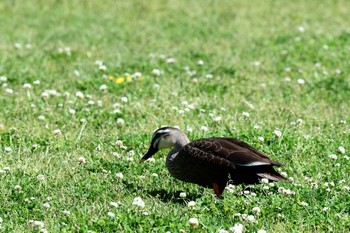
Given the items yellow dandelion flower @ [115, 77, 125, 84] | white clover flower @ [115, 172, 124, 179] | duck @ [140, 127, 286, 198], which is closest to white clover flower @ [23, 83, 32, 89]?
yellow dandelion flower @ [115, 77, 125, 84]

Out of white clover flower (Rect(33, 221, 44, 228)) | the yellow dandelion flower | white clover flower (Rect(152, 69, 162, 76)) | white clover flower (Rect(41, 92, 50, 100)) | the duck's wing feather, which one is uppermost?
white clover flower (Rect(33, 221, 44, 228))

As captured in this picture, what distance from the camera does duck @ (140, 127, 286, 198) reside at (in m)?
6.40

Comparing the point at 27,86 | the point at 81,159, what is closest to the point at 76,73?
the point at 27,86

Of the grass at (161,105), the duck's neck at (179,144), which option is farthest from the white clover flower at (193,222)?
the duck's neck at (179,144)

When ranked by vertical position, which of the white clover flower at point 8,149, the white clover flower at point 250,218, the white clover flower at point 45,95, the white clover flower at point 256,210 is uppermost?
the white clover flower at point 250,218

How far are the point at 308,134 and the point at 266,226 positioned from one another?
2.65 meters

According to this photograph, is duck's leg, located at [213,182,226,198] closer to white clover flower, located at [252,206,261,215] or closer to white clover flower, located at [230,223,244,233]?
white clover flower, located at [252,206,261,215]

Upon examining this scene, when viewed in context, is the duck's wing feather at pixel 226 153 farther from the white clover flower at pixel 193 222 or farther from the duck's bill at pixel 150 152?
the white clover flower at pixel 193 222

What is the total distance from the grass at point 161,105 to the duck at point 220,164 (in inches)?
5.1

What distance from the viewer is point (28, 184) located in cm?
655

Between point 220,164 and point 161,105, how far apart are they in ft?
9.65

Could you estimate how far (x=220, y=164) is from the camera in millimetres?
6434

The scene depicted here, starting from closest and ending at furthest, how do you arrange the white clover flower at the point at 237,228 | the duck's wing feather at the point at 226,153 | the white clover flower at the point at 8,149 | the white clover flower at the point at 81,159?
the white clover flower at the point at 237,228, the duck's wing feather at the point at 226,153, the white clover flower at the point at 81,159, the white clover flower at the point at 8,149

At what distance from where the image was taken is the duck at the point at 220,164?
6.40 metres
